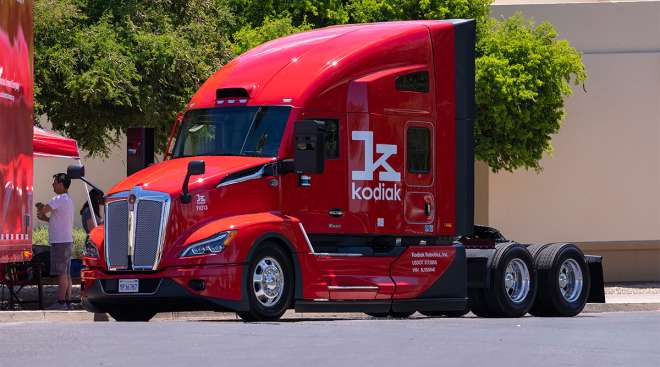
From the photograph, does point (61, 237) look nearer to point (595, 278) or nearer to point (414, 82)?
point (414, 82)

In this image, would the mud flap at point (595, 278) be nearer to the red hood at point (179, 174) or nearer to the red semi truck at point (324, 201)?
the red semi truck at point (324, 201)

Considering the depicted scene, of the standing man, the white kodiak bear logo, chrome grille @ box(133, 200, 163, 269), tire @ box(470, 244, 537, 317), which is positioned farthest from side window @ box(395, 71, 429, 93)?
the standing man

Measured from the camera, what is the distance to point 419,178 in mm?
18688

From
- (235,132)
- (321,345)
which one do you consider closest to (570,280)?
(235,132)

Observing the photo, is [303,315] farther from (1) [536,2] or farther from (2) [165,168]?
(1) [536,2]

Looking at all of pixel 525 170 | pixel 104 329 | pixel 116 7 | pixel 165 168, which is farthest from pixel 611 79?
pixel 104 329

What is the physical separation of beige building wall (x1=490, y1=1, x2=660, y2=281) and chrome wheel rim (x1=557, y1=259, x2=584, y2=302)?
11.7 m

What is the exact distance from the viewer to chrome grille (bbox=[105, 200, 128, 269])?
16.6m

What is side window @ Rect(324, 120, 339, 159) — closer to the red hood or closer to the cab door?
the red hood

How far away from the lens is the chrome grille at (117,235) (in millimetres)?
16609

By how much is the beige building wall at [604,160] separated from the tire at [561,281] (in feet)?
38.5

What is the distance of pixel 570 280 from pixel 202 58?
24.5ft

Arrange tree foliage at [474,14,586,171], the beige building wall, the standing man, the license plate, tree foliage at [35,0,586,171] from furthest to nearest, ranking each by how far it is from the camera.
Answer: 1. the beige building wall
2. tree foliage at [474,14,586,171]
3. tree foliage at [35,0,586,171]
4. the standing man
5. the license plate

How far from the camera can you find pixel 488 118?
29391 mm
